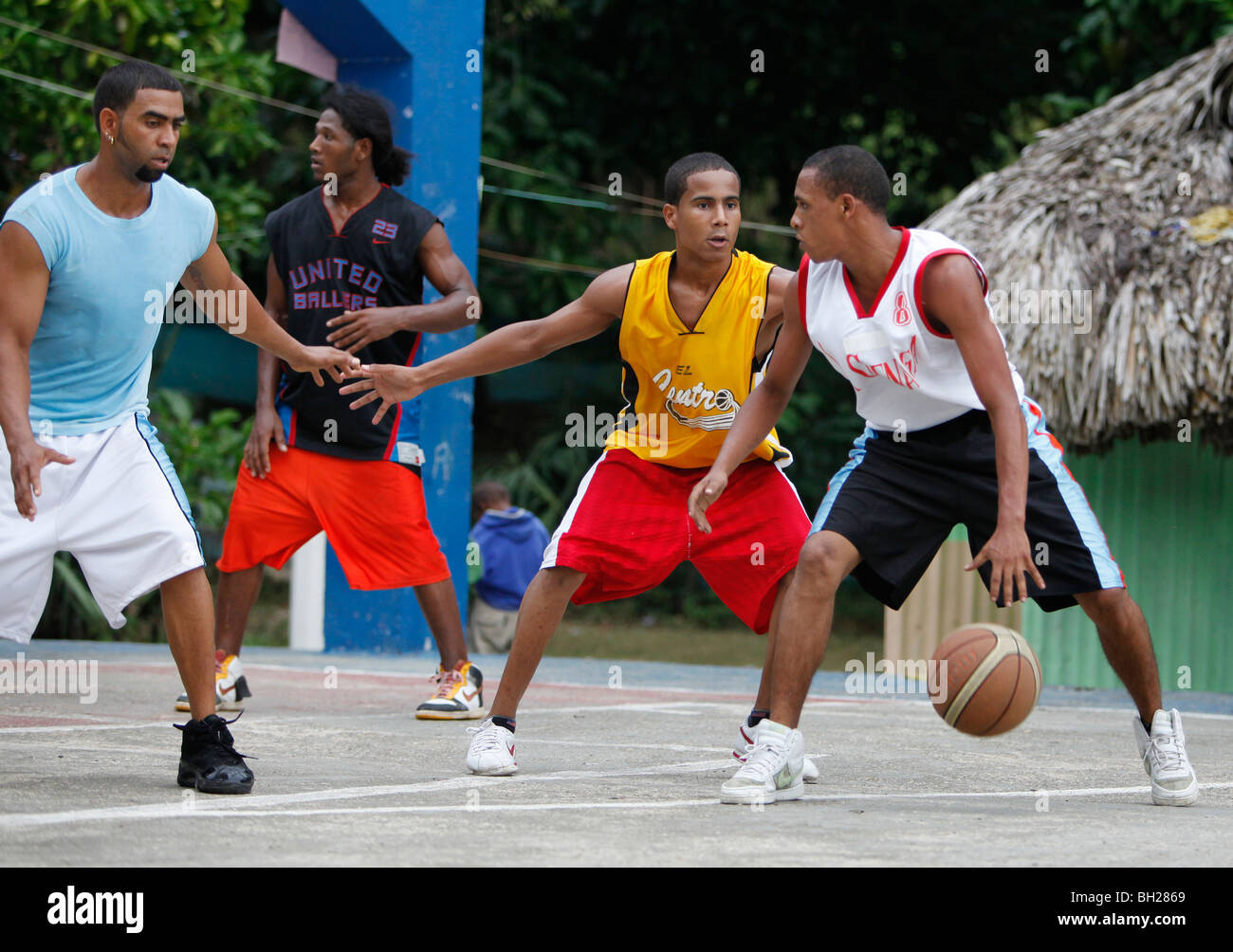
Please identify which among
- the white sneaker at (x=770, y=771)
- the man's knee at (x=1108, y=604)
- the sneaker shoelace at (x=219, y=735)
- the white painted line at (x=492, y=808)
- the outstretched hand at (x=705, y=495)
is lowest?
the white painted line at (x=492, y=808)

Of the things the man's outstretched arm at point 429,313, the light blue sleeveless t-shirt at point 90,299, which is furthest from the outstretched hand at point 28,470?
the man's outstretched arm at point 429,313

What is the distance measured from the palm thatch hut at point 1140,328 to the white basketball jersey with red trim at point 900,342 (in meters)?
6.33

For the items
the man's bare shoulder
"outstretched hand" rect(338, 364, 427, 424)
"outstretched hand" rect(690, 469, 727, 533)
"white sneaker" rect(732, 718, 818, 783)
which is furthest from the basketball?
"outstretched hand" rect(338, 364, 427, 424)

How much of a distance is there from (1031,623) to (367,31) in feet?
20.9

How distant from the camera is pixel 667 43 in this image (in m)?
19.3

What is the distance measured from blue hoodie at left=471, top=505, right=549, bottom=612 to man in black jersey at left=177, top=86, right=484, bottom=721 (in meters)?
6.19

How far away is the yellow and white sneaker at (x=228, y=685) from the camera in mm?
6938

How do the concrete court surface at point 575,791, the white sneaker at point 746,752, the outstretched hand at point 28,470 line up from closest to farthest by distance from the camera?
the concrete court surface at point 575,791 → the outstretched hand at point 28,470 → the white sneaker at point 746,752

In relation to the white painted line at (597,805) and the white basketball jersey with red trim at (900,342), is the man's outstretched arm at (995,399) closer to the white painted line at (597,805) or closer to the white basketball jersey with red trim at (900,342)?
the white basketball jersey with red trim at (900,342)

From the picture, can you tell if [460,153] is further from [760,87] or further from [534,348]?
[760,87]

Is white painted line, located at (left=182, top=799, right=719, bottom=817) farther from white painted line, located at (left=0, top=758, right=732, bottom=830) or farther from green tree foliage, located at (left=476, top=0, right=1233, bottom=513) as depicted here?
green tree foliage, located at (left=476, top=0, right=1233, bottom=513)

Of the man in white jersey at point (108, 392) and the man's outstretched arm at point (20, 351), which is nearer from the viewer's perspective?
the man's outstretched arm at point (20, 351)

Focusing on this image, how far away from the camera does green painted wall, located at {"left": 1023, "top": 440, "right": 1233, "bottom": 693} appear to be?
12062 millimetres
